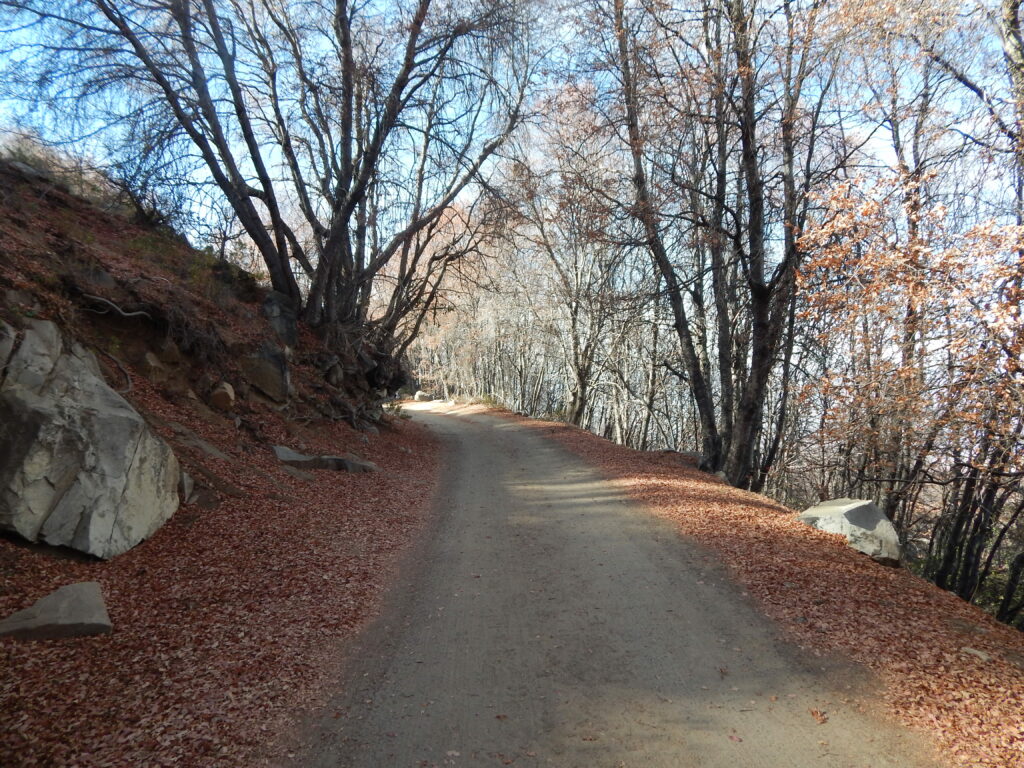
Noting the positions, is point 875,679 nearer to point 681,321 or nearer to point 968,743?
point 968,743

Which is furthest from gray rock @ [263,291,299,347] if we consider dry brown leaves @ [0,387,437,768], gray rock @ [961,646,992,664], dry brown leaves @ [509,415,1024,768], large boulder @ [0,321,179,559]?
gray rock @ [961,646,992,664]

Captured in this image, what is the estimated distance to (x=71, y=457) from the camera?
476 cm

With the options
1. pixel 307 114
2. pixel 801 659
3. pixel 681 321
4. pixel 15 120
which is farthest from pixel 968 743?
pixel 307 114

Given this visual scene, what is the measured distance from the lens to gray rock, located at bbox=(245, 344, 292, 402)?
10.7 meters

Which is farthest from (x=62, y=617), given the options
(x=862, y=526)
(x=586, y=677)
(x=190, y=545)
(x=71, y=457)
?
(x=862, y=526)

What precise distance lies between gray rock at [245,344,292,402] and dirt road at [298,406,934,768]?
5.62 metres

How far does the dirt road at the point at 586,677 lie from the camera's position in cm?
342

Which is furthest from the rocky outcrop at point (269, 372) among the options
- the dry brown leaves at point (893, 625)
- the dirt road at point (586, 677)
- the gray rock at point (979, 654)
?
the gray rock at point (979, 654)

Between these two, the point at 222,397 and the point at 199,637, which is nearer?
the point at 199,637

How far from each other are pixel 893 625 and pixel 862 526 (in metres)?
2.57

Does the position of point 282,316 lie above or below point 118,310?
above

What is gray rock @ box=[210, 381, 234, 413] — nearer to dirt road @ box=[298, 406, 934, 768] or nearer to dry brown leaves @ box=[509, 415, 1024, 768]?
dirt road @ box=[298, 406, 934, 768]

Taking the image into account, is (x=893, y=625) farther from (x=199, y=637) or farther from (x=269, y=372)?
(x=269, y=372)

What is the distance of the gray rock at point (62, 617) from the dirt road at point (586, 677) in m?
1.79
